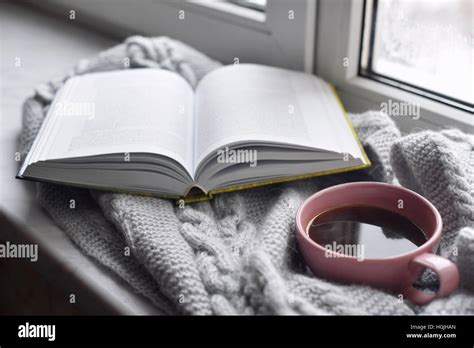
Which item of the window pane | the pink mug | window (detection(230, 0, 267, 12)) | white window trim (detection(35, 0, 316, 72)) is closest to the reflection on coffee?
the pink mug

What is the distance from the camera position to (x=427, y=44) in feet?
2.70

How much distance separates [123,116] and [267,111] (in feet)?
0.58

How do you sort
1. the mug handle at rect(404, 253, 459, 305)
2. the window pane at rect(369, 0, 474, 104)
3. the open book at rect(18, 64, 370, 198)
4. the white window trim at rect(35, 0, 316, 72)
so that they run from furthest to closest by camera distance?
the white window trim at rect(35, 0, 316, 72) < the window pane at rect(369, 0, 474, 104) < the open book at rect(18, 64, 370, 198) < the mug handle at rect(404, 253, 459, 305)

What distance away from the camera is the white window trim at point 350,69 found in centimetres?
80

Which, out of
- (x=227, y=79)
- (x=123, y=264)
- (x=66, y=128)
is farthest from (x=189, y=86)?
(x=123, y=264)

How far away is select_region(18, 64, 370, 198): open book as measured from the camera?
0.66 metres

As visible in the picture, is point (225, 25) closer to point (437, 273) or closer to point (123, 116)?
point (123, 116)

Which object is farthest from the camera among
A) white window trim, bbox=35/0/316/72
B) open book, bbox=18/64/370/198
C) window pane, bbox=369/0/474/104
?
white window trim, bbox=35/0/316/72

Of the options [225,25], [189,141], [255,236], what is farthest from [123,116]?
[225,25]

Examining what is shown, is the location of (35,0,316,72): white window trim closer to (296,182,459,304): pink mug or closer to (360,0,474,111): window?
(360,0,474,111): window

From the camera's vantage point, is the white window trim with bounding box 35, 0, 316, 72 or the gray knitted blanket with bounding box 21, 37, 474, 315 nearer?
the gray knitted blanket with bounding box 21, 37, 474, 315

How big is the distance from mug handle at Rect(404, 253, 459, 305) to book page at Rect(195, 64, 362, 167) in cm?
19

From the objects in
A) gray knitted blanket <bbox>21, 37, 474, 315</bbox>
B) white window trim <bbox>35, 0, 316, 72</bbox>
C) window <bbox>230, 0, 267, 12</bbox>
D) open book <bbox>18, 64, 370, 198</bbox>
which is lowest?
gray knitted blanket <bbox>21, 37, 474, 315</bbox>

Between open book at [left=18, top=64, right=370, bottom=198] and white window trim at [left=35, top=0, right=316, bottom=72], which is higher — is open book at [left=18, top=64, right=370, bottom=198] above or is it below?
A: below
